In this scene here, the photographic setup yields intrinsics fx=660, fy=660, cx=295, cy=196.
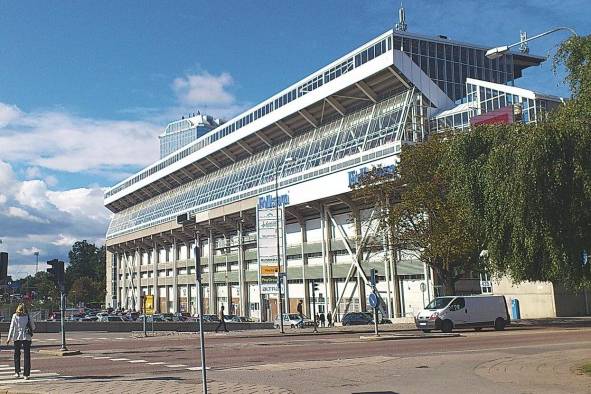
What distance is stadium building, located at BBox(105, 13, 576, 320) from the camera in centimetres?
5438

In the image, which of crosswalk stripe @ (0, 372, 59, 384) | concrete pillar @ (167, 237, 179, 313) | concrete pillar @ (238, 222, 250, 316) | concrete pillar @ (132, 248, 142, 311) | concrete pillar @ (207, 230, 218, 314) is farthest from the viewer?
concrete pillar @ (132, 248, 142, 311)

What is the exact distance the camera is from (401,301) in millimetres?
55750

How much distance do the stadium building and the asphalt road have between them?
20.2 metres

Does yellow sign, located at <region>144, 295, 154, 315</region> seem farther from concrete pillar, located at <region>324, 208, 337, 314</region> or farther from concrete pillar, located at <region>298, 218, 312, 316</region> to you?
concrete pillar, located at <region>298, 218, 312, 316</region>

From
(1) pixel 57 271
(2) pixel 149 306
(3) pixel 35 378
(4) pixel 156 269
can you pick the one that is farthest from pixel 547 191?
(4) pixel 156 269

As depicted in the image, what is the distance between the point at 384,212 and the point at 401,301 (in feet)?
54.9

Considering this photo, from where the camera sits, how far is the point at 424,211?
39.1 meters

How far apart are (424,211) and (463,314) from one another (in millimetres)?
7347

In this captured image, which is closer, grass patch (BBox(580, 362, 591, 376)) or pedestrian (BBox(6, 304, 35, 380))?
grass patch (BBox(580, 362, 591, 376))

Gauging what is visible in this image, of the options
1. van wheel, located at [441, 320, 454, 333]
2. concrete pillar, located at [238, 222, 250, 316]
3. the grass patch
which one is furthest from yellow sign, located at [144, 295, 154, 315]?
concrete pillar, located at [238, 222, 250, 316]

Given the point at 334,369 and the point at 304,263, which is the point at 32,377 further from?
the point at 304,263

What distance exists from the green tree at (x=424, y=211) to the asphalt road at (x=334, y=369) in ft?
41.3

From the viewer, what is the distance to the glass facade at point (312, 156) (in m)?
57.2

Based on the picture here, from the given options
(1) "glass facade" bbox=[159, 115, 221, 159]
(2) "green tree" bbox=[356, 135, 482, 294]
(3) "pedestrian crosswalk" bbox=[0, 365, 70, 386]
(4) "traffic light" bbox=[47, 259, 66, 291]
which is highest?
(1) "glass facade" bbox=[159, 115, 221, 159]
